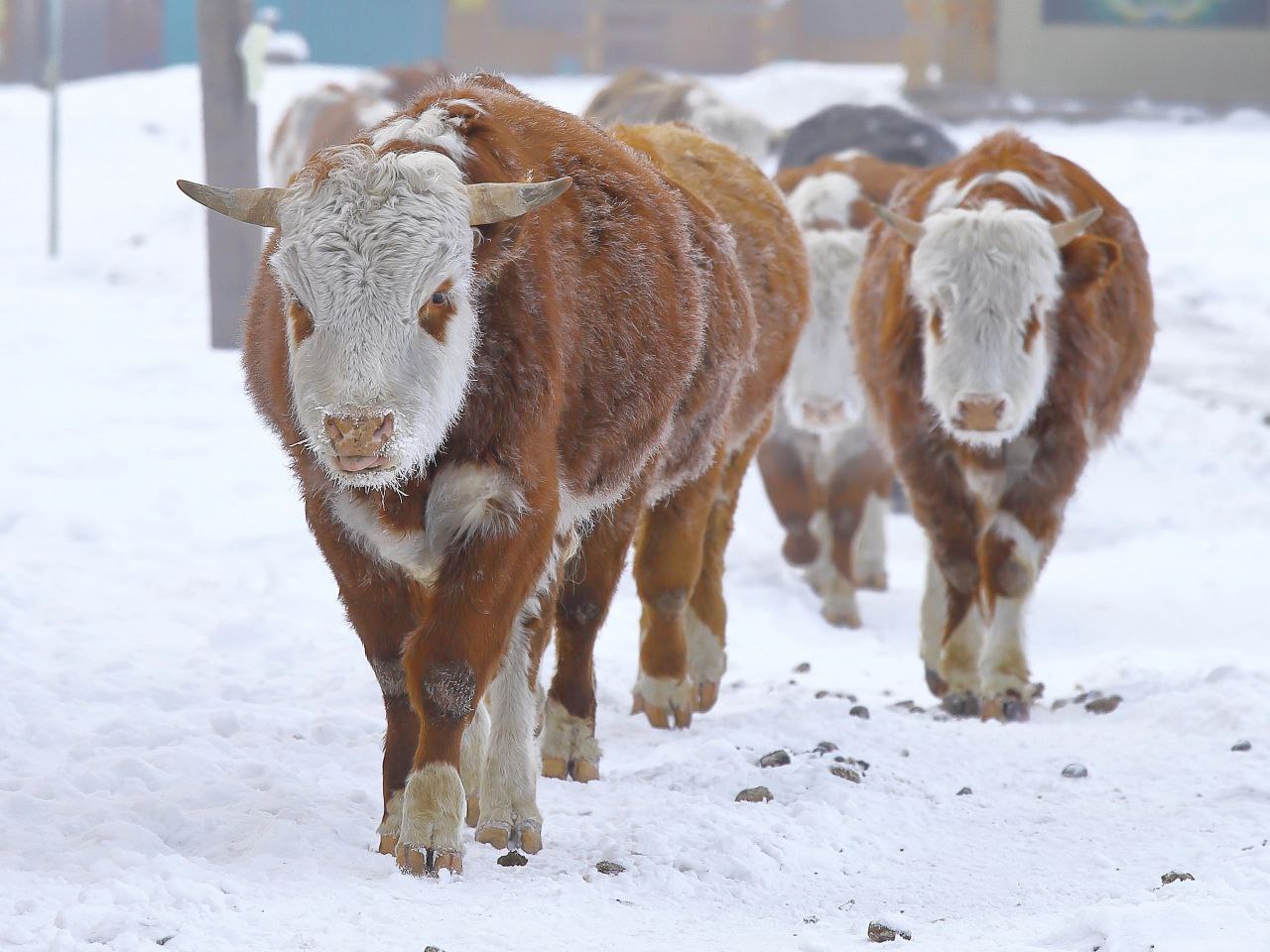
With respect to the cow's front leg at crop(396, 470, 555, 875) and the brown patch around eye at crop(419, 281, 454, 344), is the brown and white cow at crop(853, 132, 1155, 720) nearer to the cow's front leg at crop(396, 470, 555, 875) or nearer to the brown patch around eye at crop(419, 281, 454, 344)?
the cow's front leg at crop(396, 470, 555, 875)

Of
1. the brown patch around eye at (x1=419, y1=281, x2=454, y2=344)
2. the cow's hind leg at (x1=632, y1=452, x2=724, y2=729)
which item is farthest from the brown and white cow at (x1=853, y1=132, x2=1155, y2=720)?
the brown patch around eye at (x1=419, y1=281, x2=454, y2=344)

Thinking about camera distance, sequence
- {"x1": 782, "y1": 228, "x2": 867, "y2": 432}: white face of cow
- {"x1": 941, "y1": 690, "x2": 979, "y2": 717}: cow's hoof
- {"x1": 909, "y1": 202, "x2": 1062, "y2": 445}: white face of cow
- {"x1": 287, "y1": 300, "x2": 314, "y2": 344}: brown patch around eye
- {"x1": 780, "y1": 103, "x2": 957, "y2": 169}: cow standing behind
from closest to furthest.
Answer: {"x1": 287, "y1": 300, "x2": 314, "y2": 344}: brown patch around eye < {"x1": 909, "y1": 202, "x2": 1062, "y2": 445}: white face of cow < {"x1": 941, "y1": 690, "x2": 979, "y2": 717}: cow's hoof < {"x1": 782, "y1": 228, "x2": 867, "y2": 432}: white face of cow < {"x1": 780, "y1": 103, "x2": 957, "y2": 169}: cow standing behind

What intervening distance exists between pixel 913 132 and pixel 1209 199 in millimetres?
7992

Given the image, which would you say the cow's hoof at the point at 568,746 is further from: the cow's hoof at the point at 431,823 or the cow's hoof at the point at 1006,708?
the cow's hoof at the point at 1006,708

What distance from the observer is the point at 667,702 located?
610cm

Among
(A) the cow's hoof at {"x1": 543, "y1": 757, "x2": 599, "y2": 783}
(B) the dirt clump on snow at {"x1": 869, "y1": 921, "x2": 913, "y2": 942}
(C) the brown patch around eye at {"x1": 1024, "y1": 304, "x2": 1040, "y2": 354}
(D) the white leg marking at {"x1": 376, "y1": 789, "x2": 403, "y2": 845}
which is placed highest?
(C) the brown patch around eye at {"x1": 1024, "y1": 304, "x2": 1040, "y2": 354}

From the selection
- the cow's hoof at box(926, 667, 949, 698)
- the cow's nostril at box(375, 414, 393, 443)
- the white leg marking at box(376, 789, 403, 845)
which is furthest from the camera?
the cow's hoof at box(926, 667, 949, 698)

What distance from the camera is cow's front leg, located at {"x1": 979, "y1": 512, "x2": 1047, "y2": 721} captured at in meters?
6.58

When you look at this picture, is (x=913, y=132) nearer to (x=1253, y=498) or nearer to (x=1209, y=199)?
(x=1253, y=498)

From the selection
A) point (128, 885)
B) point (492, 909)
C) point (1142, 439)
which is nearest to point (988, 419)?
point (492, 909)

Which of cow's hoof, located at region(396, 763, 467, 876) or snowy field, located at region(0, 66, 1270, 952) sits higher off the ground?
cow's hoof, located at region(396, 763, 467, 876)

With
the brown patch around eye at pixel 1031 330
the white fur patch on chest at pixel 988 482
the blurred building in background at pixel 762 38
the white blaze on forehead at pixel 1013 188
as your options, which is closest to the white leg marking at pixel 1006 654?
the white fur patch on chest at pixel 988 482

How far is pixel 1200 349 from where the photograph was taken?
14.6 meters

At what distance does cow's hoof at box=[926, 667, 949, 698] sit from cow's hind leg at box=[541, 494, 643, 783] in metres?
1.94
